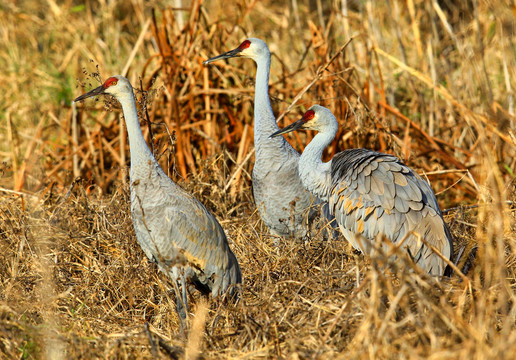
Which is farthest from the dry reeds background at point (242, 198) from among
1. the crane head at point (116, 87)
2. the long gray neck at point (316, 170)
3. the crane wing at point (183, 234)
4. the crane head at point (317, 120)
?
the long gray neck at point (316, 170)

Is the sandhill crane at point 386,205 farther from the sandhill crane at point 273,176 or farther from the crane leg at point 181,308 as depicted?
the crane leg at point 181,308

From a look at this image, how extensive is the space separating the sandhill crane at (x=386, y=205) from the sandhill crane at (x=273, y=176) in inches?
11.6

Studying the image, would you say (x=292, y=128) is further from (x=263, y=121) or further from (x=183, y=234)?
(x=183, y=234)

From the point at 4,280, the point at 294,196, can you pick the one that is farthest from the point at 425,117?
the point at 4,280

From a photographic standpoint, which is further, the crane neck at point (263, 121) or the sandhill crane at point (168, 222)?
the crane neck at point (263, 121)

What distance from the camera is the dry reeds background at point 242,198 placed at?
2.72 meters

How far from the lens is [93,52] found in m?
8.04

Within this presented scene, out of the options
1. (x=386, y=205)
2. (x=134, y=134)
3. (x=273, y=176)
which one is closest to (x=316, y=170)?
(x=273, y=176)

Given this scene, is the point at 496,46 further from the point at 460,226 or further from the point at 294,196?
the point at 294,196

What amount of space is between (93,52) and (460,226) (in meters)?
5.53

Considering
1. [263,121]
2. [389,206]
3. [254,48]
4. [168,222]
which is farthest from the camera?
[254,48]

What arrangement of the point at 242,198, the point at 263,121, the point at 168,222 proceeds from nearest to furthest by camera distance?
the point at 168,222 → the point at 263,121 → the point at 242,198

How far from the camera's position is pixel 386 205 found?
374 centimetres

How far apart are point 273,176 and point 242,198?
2.16 feet
